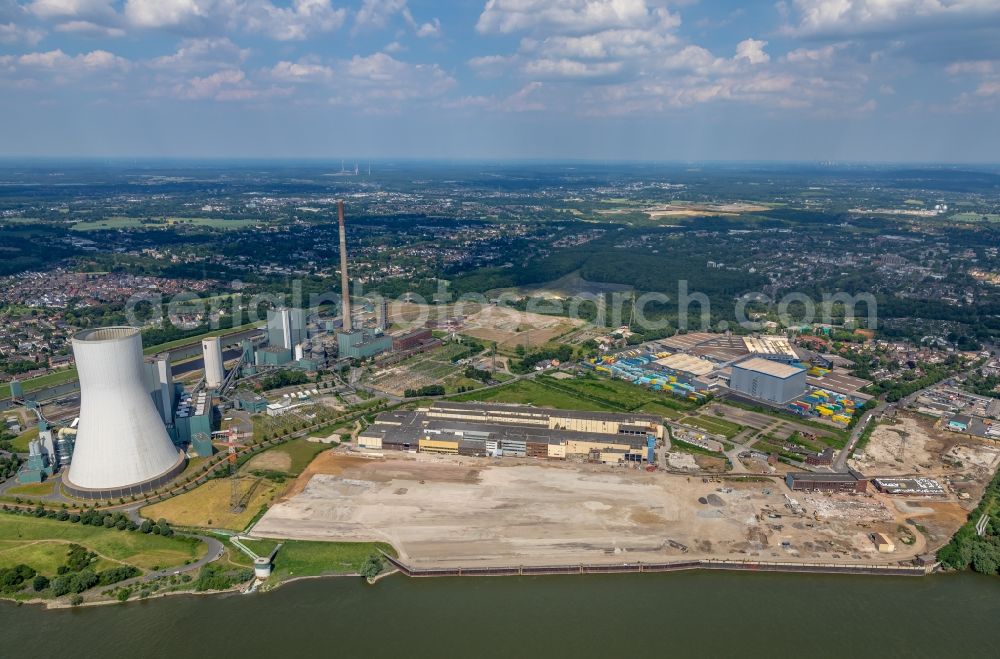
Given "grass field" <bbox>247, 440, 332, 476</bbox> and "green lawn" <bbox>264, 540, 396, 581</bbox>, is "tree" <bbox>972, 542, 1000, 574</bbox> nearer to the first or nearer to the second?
"green lawn" <bbox>264, 540, 396, 581</bbox>

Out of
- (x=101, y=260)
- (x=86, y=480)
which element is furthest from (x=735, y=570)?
(x=101, y=260)

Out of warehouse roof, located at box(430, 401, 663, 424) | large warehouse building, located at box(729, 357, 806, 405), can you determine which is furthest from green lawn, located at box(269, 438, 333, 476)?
large warehouse building, located at box(729, 357, 806, 405)

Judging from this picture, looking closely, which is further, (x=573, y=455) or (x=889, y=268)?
(x=889, y=268)

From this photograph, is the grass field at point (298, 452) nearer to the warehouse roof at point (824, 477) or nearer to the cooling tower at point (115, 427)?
the cooling tower at point (115, 427)

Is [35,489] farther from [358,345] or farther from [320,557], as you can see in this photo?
[358,345]

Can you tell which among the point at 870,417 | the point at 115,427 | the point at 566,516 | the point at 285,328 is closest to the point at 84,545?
the point at 115,427

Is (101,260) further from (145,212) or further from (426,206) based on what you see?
(426,206)

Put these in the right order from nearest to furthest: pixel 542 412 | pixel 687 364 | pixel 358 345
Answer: pixel 542 412 < pixel 687 364 < pixel 358 345
